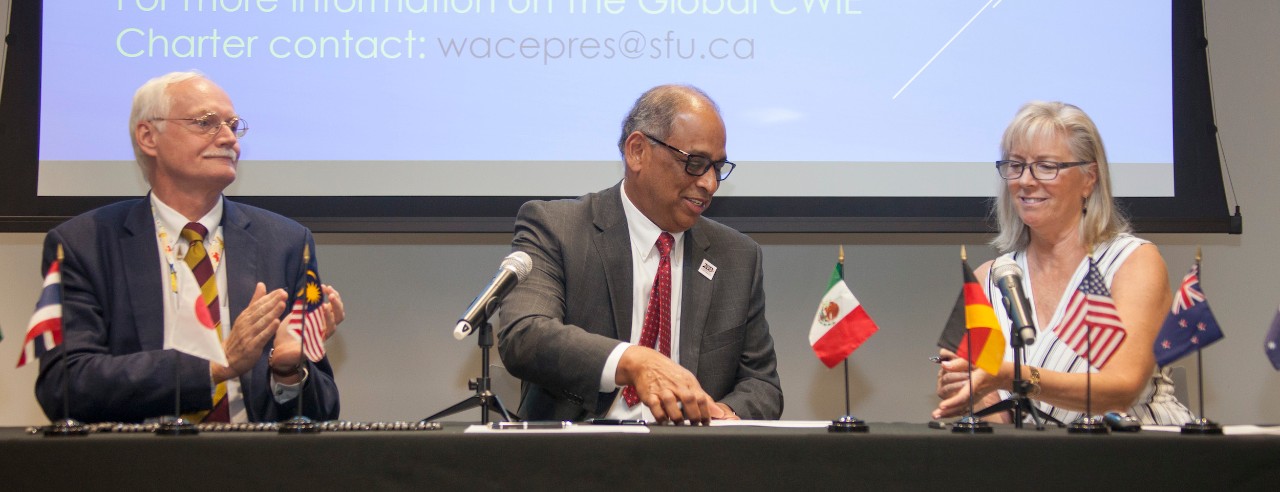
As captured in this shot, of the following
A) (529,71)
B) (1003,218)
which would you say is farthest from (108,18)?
(1003,218)

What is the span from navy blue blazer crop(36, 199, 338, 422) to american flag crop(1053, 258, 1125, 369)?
190 centimetres

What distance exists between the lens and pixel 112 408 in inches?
111

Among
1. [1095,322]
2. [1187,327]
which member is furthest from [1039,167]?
[1187,327]

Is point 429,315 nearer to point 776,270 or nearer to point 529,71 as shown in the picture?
point 529,71

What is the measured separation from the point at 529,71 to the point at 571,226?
109 cm

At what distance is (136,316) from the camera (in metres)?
3.11

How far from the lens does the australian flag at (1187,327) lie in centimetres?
236

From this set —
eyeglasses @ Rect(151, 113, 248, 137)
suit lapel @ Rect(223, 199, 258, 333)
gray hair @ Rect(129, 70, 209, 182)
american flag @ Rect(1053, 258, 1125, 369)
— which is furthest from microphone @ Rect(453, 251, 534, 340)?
gray hair @ Rect(129, 70, 209, 182)

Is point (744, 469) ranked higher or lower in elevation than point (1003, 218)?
lower

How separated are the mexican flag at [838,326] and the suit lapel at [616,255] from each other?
0.82 m

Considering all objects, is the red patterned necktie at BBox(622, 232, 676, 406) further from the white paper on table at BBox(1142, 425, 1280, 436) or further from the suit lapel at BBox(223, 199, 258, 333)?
the white paper on table at BBox(1142, 425, 1280, 436)

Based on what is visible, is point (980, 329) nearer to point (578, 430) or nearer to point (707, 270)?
point (578, 430)

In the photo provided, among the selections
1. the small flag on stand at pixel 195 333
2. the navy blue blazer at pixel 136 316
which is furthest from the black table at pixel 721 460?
the navy blue blazer at pixel 136 316

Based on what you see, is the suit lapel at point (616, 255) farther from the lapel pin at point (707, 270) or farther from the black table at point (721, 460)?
the black table at point (721, 460)
